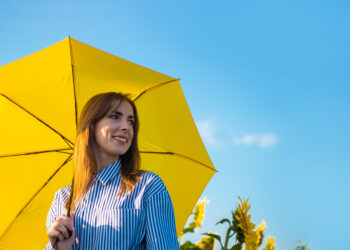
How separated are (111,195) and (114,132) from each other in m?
0.34

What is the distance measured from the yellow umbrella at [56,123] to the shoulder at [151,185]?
1174mm

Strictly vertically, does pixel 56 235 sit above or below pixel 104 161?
below

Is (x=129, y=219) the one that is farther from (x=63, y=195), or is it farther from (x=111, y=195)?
(x=63, y=195)

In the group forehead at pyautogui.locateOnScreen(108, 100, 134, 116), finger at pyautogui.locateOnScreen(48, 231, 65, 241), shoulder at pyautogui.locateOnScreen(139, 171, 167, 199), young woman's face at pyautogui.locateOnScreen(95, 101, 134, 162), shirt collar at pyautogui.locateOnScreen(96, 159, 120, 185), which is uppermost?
forehead at pyautogui.locateOnScreen(108, 100, 134, 116)

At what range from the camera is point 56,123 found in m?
2.87

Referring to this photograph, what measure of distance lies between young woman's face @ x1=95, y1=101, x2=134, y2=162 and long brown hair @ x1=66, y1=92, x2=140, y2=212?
3cm

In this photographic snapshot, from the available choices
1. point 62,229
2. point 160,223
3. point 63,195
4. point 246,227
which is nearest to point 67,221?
point 62,229

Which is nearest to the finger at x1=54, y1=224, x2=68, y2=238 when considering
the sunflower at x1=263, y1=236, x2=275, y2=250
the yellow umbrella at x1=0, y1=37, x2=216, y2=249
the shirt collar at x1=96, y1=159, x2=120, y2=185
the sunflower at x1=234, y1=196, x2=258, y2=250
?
the shirt collar at x1=96, y1=159, x2=120, y2=185

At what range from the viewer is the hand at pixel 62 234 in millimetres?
1757

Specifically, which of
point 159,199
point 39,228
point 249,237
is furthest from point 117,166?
point 249,237

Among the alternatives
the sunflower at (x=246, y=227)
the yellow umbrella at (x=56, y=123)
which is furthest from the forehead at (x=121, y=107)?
the sunflower at (x=246, y=227)

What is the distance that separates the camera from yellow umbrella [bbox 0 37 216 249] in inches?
110

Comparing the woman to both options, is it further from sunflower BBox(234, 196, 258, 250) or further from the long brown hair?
sunflower BBox(234, 196, 258, 250)

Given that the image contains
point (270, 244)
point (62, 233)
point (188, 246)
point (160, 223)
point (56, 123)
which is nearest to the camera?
point (160, 223)
